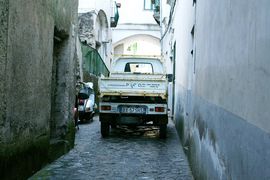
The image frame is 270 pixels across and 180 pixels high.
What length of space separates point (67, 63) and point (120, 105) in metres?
2.97

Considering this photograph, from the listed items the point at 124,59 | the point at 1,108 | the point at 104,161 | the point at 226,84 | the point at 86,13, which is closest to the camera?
the point at 226,84

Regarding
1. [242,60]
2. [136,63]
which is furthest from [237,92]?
[136,63]

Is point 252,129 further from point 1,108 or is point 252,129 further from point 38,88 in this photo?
point 38,88

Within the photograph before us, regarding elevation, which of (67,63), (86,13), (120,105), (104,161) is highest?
(86,13)

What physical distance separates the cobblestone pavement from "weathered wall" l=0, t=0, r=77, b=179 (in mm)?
532

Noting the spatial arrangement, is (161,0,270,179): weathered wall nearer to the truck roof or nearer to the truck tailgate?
the truck tailgate

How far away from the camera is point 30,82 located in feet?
18.7

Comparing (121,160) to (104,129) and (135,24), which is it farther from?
(135,24)

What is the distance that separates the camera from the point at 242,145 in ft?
9.10

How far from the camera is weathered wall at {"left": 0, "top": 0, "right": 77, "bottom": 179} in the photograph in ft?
15.5

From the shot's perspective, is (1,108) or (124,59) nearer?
(1,108)

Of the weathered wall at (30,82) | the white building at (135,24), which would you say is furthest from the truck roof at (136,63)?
the white building at (135,24)

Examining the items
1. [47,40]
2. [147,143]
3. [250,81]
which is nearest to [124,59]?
[147,143]

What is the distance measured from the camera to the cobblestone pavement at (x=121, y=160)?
6.50 m
